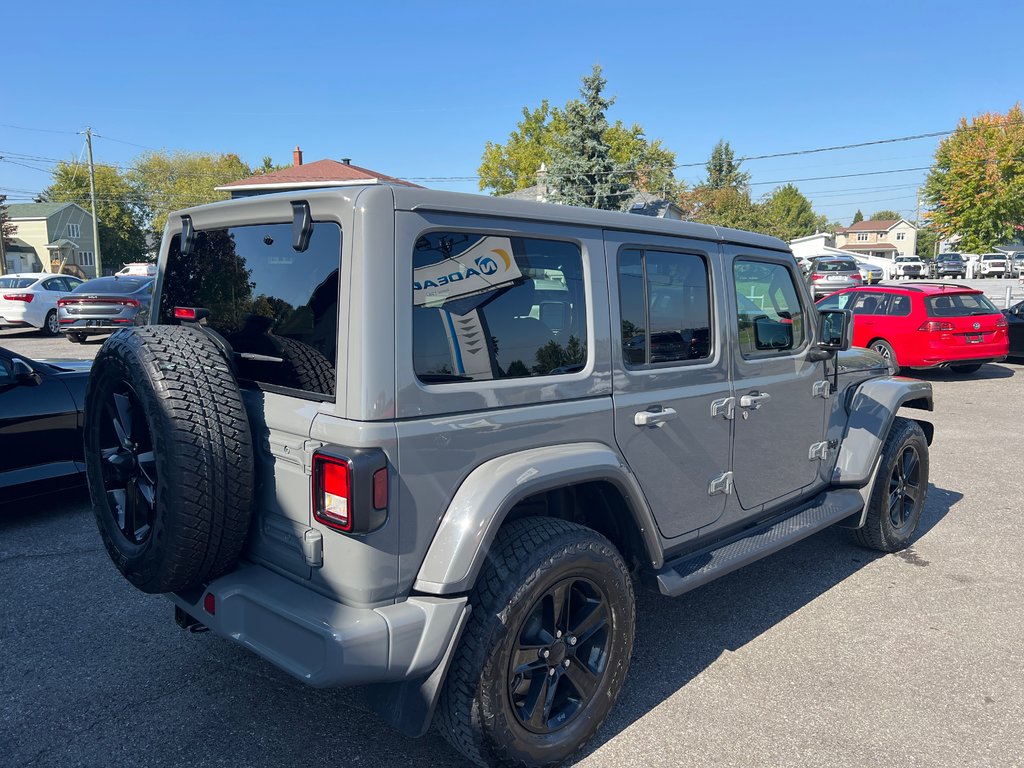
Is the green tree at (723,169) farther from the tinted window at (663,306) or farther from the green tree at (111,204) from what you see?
the tinted window at (663,306)

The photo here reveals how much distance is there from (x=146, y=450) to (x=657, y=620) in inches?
102

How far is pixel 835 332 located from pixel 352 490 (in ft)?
9.88

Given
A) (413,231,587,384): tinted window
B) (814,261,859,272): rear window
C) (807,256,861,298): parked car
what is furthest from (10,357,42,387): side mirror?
(814,261,859,272): rear window

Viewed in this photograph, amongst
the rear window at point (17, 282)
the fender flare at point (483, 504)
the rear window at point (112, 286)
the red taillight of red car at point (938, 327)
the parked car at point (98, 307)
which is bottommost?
the fender flare at point (483, 504)

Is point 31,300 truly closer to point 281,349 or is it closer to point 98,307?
point 98,307

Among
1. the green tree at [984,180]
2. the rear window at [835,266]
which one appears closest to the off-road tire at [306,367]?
the rear window at [835,266]

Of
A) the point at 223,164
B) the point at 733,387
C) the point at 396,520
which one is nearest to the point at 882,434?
the point at 733,387

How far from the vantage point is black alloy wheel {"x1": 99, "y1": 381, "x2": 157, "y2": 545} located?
2.65m

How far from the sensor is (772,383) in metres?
3.76

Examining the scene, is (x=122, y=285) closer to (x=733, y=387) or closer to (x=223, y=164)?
(x=733, y=387)

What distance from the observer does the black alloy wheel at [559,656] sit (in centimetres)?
261

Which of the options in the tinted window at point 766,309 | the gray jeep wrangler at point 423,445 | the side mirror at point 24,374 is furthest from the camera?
the side mirror at point 24,374

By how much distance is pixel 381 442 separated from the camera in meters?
2.22

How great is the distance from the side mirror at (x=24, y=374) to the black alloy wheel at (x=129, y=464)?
9.25 ft
